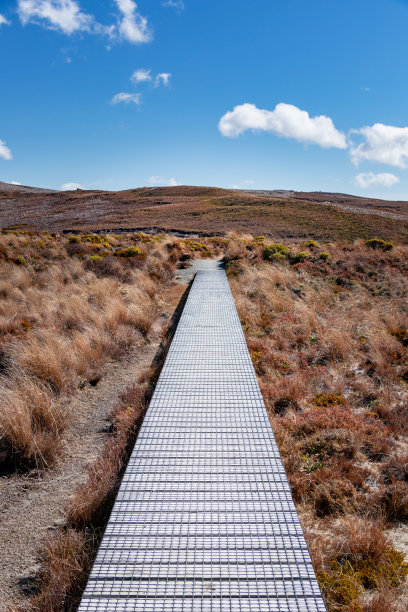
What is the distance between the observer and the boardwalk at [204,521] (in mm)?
2025

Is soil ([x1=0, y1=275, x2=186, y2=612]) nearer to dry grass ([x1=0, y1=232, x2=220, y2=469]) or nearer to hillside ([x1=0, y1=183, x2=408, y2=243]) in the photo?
dry grass ([x1=0, y1=232, x2=220, y2=469])

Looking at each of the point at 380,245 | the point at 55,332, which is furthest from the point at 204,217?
the point at 55,332

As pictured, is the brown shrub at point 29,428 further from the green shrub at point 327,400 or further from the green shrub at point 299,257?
the green shrub at point 299,257

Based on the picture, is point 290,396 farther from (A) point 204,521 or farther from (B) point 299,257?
(B) point 299,257

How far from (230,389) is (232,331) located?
7.27 ft

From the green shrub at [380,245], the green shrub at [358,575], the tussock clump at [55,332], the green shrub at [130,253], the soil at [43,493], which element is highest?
the green shrub at [380,245]

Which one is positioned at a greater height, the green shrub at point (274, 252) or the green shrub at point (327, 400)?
the green shrub at point (274, 252)

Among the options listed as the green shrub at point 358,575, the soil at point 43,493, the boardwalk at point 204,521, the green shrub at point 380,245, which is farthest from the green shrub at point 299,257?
the green shrub at point 358,575

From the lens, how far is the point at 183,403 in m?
4.10

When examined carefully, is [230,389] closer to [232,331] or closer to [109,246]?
[232,331]

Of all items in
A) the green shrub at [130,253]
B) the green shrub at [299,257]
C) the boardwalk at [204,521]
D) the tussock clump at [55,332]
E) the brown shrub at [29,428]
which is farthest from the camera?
the green shrub at [130,253]

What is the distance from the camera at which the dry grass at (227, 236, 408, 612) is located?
2633 millimetres

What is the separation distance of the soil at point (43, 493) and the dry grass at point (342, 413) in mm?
2209

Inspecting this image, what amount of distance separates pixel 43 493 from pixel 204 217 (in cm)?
5289
